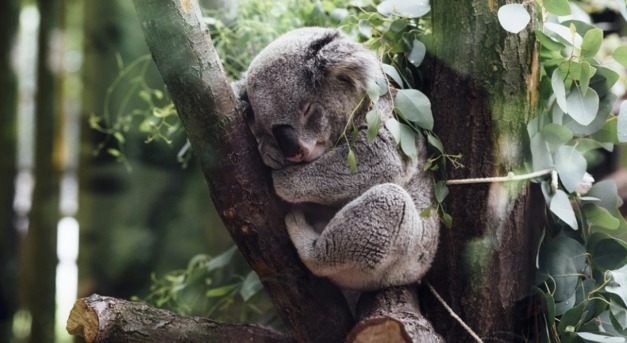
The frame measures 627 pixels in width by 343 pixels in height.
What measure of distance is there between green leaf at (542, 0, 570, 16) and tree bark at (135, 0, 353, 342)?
1.05m

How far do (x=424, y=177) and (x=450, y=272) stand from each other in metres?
0.34

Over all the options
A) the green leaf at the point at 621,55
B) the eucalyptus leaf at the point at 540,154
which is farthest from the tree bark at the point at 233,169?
the green leaf at the point at 621,55

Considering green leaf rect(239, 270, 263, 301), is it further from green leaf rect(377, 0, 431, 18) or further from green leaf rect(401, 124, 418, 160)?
green leaf rect(377, 0, 431, 18)

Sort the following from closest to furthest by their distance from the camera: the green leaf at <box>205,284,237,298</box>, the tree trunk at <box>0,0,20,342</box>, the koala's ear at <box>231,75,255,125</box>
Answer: the koala's ear at <box>231,75,255,125</box> < the green leaf at <box>205,284,237,298</box> < the tree trunk at <box>0,0,20,342</box>

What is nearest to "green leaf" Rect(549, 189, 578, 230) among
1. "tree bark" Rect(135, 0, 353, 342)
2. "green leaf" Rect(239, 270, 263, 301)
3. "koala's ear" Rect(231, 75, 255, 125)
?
"tree bark" Rect(135, 0, 353, 342)

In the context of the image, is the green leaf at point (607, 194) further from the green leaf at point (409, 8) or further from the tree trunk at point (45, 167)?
the tree trunk at point (45, 167)

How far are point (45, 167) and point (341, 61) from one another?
2.07 meters

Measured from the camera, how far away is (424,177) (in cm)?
233

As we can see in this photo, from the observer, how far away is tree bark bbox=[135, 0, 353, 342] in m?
1.89

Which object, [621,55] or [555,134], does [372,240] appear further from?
[621,55]

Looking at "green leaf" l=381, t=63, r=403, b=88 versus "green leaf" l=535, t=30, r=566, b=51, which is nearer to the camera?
"green leaf" l=535, t=30, r=566, b=51

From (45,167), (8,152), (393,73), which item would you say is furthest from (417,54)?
(8,152)

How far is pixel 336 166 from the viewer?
228cm

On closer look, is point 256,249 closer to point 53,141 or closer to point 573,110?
point 573,110
